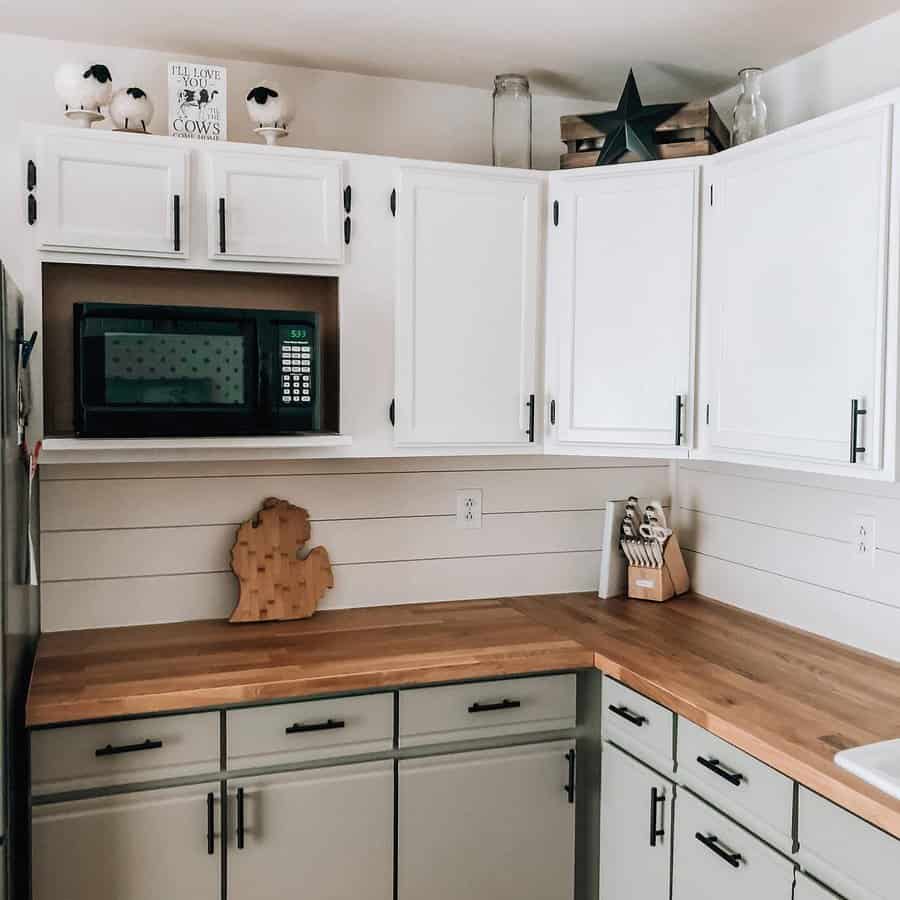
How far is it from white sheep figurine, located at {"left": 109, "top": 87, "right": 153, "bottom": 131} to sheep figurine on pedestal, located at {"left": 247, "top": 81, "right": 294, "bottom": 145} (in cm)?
25

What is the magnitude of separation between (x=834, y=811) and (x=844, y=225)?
1.15 meters

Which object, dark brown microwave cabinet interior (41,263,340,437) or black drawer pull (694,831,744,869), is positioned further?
dark brown microwave cabinet interior (41,263,340,437)

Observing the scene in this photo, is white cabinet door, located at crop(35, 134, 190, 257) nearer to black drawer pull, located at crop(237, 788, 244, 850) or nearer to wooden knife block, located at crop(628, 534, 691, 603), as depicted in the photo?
black drawer pull, located at crop(237, 788, 244, 850)

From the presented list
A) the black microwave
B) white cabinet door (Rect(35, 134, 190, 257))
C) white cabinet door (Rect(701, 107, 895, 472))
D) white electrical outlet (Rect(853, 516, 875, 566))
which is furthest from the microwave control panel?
white electrical outlet (Rect(853, 516, 875, 566))

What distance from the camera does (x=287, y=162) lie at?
91.7 inches

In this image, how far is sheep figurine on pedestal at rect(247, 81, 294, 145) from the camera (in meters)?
2.35

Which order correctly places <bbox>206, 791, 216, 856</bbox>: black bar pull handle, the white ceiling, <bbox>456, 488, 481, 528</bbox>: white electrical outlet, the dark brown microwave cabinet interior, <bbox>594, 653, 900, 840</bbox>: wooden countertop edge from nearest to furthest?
1. <bbox>594, 653, 900, 840</bbox>: wooden countertop edge
2. <bbox>206, 791, 216, 856</bbox>: black bar pull handle
3. the white ceiling
4. the dark brown microwave cabinet interior
5. <bbox>456, 488, 481, 528</bbox>: white electrical outlet

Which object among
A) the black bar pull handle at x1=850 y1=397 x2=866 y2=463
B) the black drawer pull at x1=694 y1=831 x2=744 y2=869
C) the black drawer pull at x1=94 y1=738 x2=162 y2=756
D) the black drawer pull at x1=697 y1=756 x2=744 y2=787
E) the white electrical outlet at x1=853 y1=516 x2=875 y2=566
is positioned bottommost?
the black drawer pull at x1=694 y1=831 x2=744 y2=869

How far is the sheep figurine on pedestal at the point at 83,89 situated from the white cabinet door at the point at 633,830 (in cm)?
195

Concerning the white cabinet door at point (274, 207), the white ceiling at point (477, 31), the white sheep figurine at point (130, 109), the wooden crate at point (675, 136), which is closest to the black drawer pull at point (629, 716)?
the white cabinet door at point (274, 207)

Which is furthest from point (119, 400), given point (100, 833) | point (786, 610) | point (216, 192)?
point (786, 610)

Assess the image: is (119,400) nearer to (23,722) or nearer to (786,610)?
(23,722)

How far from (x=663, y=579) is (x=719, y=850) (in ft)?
3.45

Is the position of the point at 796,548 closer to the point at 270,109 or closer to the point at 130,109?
the point at 270,109
